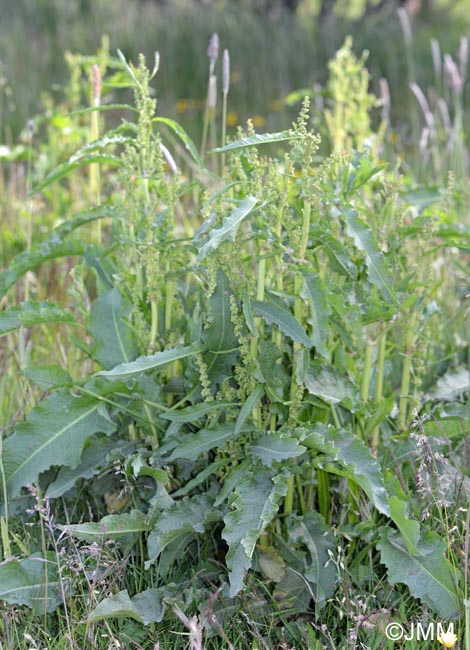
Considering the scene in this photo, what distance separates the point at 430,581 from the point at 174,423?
25.9 inches

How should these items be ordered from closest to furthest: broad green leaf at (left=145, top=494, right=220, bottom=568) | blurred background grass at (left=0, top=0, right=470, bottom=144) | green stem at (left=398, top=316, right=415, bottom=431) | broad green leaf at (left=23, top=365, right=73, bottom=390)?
1. broad green leaf at (left=145, top=494, right=220, bottom=568)
2. broad green leaf at (left=23, top=365, right=73, bottom=390)
3. green stem at (left=398, top=316, right=415, bottom=431)
4. blurred background grass at (left=0, top=0, right=470, bottom=144)

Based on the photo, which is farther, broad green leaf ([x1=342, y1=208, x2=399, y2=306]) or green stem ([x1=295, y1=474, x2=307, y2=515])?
green stem ([x1=295, y1=474, x2=307, y2=515])

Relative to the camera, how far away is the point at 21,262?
2.05 metres

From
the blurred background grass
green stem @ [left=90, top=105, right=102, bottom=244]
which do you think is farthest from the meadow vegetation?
the blurred background grass

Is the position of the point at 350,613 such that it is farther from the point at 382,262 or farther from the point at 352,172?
the point at 352,172

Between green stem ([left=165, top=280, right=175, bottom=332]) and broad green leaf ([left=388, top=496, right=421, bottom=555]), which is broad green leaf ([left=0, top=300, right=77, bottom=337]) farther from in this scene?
broad green leaf ([left=388, top=496, right=421, bottom=555])

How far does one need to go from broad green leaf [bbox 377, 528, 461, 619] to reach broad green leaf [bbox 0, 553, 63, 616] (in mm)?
724

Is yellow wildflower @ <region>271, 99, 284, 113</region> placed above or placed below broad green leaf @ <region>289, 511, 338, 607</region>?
above

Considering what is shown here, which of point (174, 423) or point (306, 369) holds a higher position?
point (306, 369)

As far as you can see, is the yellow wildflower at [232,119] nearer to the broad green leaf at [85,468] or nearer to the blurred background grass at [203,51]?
the blurred background grass at [203,51]

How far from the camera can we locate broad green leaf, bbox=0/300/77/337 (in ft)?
6.41

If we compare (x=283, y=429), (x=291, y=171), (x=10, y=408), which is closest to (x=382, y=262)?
(x=291, y=171)

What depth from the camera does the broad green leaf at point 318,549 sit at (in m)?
1.82

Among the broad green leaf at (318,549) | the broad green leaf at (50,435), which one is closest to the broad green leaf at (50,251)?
the broad green leaf at (50,435)
